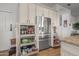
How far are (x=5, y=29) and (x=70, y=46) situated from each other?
0.91 m

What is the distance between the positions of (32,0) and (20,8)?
204mm

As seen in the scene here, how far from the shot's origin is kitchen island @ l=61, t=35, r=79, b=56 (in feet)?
4.50

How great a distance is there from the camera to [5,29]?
53.3 inches

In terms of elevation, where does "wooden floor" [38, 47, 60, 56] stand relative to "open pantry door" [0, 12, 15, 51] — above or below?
below

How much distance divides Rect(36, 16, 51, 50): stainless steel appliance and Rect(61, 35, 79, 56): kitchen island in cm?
21

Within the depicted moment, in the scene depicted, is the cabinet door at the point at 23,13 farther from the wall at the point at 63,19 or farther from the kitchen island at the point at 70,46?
the kitchen island at the point at 70,46

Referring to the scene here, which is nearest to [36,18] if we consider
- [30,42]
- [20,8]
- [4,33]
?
[20,8]

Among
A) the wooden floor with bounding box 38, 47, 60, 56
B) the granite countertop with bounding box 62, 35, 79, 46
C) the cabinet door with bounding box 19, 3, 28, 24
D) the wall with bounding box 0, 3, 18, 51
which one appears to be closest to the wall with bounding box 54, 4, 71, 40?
the granite countertop with bounding box 62, 35, 79, 46

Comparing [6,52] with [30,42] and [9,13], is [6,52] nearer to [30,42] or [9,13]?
[30,42]

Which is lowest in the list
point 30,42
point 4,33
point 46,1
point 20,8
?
point 30,42

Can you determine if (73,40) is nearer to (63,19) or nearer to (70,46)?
(70,46)

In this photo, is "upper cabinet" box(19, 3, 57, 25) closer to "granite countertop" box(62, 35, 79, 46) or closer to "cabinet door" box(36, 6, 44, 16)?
"cabinet door" box(36, 6, 44, 16)

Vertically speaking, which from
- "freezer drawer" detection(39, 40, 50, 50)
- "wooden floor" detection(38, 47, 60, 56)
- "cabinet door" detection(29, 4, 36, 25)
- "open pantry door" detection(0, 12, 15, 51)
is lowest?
"wooden floor" detection(38, 47, 60, 56)

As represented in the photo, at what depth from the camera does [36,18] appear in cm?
141
